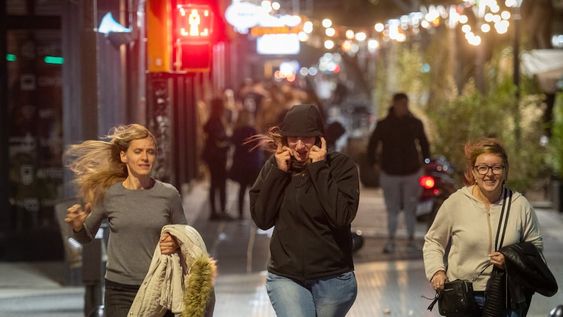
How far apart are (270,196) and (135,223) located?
2.49ft

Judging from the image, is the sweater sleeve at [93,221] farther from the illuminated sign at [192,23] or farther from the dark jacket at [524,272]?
the illuminated sign at [192,23]

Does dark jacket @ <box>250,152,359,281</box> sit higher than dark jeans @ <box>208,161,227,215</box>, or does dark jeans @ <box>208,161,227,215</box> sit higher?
dark jacket @ <box>250,152,359,281</box>

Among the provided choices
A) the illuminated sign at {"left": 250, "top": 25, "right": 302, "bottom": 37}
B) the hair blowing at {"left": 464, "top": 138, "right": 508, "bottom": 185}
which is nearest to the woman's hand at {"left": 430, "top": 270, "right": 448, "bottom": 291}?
the hair blowing at {"left": 464, "top": 138, "right": 508, "bottom": 185}

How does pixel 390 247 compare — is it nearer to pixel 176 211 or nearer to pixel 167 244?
pixel 176 211

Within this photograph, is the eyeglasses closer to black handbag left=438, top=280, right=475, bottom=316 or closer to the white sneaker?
black handbag left=438, top=280, right=475, bottom=316

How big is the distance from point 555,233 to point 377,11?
31.9 metres

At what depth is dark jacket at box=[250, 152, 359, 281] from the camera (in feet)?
20.2

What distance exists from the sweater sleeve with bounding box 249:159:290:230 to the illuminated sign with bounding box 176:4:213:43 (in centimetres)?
699

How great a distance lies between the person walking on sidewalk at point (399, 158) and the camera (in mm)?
14117

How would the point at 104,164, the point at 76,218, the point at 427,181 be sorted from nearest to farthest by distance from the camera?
the point at 76,218, the point at 104,164, the point at 427,181

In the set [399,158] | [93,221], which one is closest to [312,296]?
[93,221]

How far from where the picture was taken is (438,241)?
6.41 m

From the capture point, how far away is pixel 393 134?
1426 cm

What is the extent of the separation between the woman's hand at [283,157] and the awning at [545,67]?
20.3m
